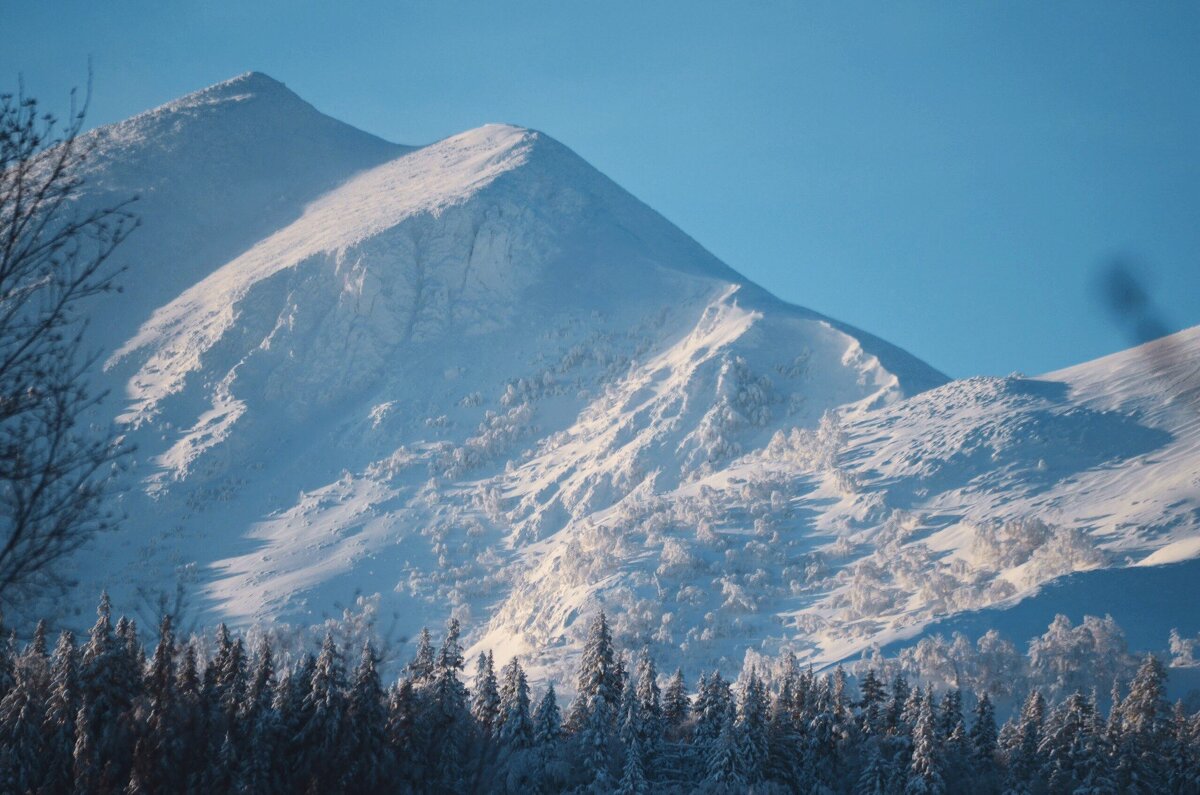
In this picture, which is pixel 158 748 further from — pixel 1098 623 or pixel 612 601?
pixel 612 601

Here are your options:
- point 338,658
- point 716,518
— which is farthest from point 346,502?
point 338,658

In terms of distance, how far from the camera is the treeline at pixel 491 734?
32188 mm

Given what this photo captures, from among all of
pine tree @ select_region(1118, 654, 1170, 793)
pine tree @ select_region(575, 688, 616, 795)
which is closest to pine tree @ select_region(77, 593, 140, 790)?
pine tree @ select_region(575, 688, 616, 795)

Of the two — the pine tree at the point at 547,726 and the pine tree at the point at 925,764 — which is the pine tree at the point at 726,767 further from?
the pine tree at the point at 925,764

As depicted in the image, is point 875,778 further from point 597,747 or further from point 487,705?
point 487,705

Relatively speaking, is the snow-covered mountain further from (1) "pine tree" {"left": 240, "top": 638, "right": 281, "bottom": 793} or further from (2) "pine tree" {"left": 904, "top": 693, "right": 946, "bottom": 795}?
(1) "pine tree" {"left": 240, "top": 638, "right": 281, "bottom": 793}

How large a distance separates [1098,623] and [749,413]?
9273 cm

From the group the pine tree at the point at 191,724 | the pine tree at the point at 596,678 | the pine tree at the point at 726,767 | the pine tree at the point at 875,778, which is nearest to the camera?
the pine tree at the point at 191,724

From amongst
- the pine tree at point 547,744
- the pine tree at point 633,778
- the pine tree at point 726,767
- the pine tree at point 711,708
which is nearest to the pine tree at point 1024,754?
the pine tree at point 711,708

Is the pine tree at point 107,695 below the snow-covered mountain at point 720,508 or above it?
below

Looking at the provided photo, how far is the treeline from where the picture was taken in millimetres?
32188

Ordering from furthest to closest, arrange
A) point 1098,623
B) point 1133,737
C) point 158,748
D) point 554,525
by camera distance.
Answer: point 554,525, point 1098,623, point 1133,737, point 158,748

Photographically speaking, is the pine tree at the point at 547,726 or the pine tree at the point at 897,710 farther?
the pine tree at the point at 897,710

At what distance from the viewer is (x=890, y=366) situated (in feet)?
590
